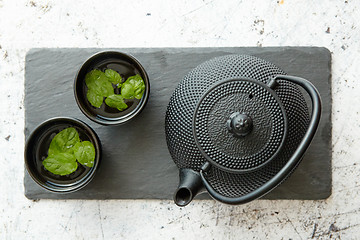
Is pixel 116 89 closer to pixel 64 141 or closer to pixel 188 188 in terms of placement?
pixel 64 141

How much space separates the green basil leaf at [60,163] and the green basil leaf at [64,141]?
0.02 meters

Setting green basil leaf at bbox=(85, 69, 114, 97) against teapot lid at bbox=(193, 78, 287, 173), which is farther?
green basil leaf at bbox=(85, 69, 114, 97)

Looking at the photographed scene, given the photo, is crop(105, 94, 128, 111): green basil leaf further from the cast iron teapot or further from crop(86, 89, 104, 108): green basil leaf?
the cast iron teapot

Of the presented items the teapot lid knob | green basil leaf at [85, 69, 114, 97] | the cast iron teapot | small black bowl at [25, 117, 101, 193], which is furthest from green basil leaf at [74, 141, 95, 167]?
the teapot lid knob

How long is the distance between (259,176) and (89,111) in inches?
16.4

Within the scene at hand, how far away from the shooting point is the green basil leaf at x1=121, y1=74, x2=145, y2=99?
0.83 metres

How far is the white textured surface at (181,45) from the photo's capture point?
929 millimetres

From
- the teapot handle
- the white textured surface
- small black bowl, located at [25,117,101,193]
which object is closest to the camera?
the teapot handle

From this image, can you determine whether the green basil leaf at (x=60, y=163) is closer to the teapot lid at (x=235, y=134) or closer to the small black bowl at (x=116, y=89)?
the small black bowl at (x=116, y=89)

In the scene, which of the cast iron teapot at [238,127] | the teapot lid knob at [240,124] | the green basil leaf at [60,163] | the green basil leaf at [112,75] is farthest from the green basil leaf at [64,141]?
the teapot lid knob at [240,124]

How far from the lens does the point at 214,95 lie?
669 mm

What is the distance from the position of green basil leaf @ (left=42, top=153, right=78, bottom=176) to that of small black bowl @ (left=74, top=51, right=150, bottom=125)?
10cm

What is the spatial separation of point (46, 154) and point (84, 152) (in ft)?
0.38

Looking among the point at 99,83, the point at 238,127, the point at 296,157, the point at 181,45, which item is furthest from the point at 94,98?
the point at 296,157
